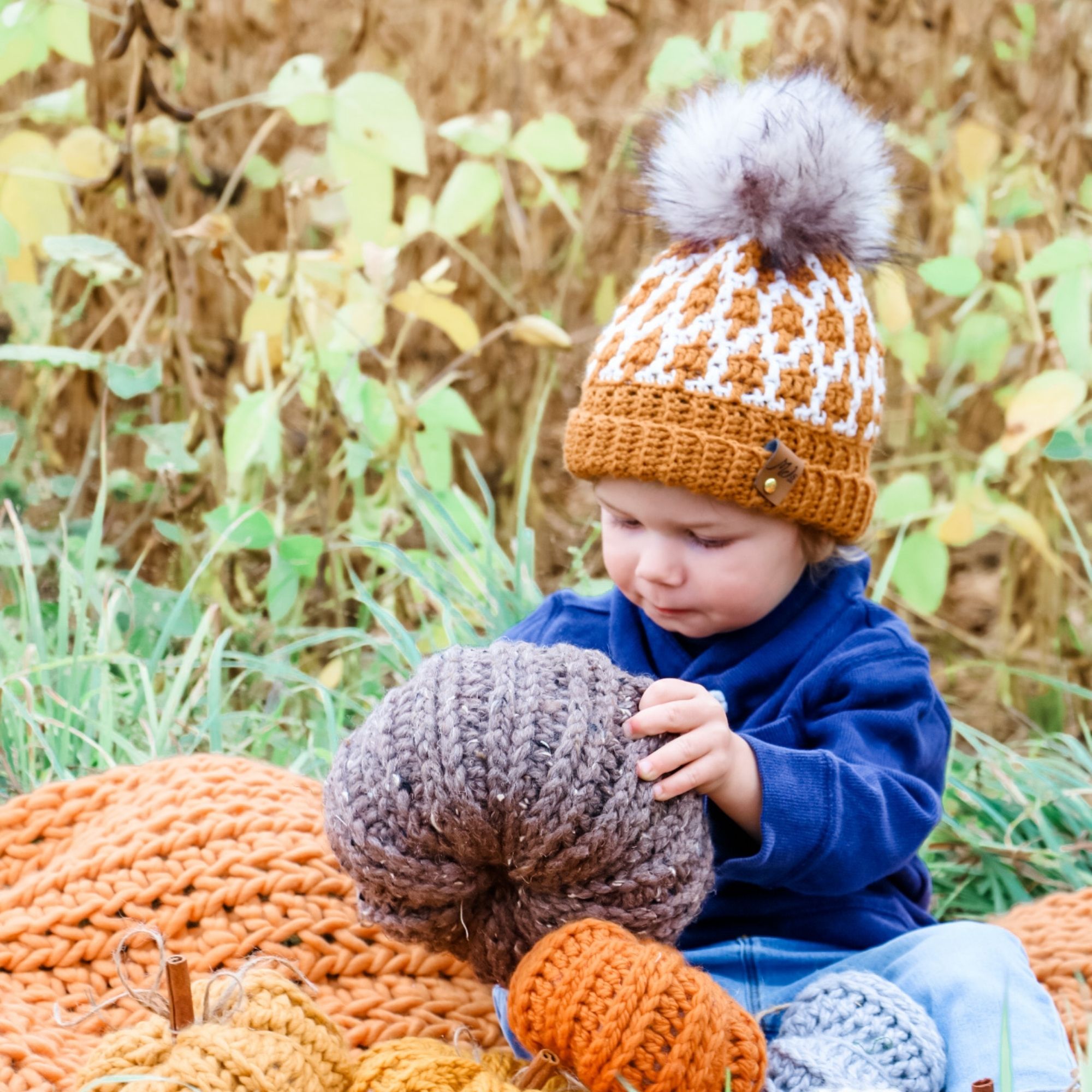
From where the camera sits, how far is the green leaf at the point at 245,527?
6.63ft

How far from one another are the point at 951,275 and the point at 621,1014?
1565 millimetres

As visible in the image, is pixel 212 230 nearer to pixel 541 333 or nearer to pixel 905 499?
pixel 541 333

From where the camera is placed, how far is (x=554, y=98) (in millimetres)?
3164

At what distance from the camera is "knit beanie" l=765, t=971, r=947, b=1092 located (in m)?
1.07

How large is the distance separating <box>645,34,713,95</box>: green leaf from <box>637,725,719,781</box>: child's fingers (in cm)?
156

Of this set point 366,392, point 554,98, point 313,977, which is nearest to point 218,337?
point 366,392

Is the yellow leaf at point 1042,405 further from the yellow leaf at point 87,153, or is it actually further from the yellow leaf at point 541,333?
the yellow leaf at point 87,153

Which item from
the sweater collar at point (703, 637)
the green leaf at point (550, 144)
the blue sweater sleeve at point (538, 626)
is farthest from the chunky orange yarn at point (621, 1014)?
the green leaf at point (550, 144)

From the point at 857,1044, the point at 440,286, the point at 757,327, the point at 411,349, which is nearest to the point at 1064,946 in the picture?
the point at 857,1044

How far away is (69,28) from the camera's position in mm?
2008

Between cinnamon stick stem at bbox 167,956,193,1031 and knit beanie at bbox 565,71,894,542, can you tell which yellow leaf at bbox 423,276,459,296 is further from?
cinnamon stick stem at bbox 167,956,193,1031

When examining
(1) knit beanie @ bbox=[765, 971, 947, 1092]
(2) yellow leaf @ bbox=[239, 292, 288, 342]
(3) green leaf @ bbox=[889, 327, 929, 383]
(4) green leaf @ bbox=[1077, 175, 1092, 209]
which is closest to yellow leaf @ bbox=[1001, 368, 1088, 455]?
(3) green leaf @ bbox=[889, 327, 929, 383]

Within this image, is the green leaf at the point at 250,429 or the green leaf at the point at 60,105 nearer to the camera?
the green leaf at the point at 250,429

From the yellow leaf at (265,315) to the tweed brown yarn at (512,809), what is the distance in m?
1.25
